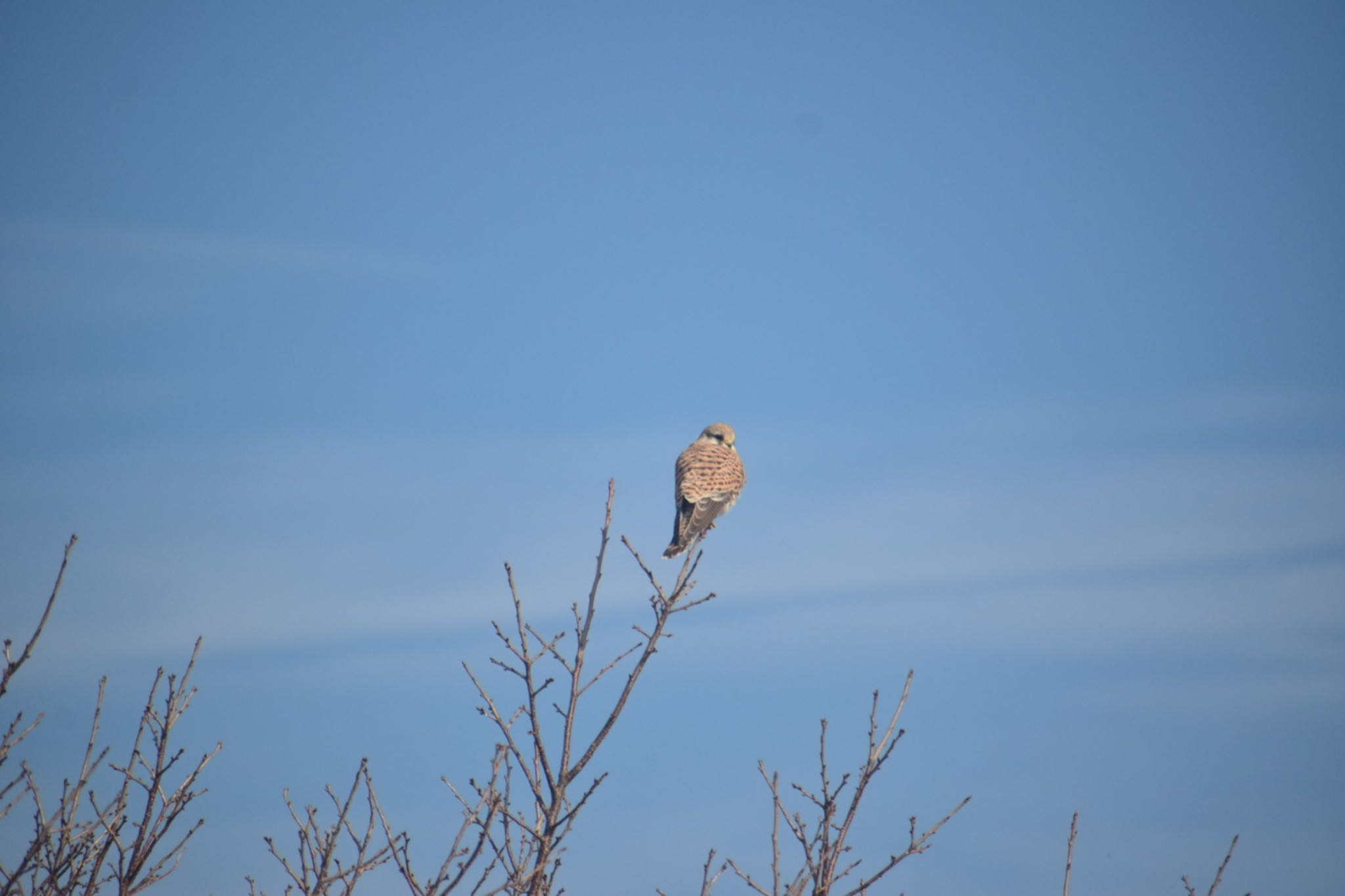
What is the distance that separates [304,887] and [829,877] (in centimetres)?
198

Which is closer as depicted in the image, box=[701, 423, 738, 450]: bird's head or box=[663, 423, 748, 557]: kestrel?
box=[663, 423, 748, 557]: kestrel

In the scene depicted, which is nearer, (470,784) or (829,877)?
(829,877)

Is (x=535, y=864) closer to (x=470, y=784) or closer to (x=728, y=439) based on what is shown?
(x=470, y=784)

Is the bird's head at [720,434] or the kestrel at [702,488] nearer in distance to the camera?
the kestrel at [702,488]

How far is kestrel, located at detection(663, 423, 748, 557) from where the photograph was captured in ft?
34.7

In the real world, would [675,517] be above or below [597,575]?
above

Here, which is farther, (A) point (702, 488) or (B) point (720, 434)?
(B) point (720, 434)

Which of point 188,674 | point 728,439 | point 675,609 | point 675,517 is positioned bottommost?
point 188,674

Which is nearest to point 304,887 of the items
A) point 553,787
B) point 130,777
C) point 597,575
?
point 130,777

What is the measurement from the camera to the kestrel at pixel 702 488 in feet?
34.7

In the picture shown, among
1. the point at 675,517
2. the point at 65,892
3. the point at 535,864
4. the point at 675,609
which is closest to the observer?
the point at 65,892

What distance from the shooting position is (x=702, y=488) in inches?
432

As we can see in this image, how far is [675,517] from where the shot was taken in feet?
35.4

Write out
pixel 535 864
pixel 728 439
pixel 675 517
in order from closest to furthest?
pixel 535 864 → pixel 675 517 → pixel 728 439
